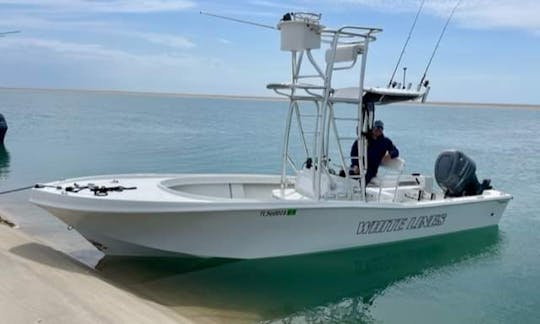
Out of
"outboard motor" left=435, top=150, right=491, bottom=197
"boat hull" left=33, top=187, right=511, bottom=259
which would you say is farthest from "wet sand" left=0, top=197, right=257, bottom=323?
"outboard motor" left=435, top=150, right=491, bottom=197

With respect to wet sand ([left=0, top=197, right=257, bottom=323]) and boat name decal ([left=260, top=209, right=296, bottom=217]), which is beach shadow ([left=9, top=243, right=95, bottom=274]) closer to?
wet sand ([left=0, top=197, right=257, bottom=323])

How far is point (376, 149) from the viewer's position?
372 inches

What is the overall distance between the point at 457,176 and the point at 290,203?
15.5ft

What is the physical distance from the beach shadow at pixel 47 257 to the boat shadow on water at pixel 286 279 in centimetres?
56

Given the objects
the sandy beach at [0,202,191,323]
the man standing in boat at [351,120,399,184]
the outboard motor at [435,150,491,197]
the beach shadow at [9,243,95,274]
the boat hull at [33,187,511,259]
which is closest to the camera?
the sandy beach at [0,202,191,323]

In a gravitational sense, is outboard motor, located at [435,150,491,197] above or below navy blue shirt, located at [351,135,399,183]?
below

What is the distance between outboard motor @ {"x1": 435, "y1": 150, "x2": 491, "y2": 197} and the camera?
10.9m

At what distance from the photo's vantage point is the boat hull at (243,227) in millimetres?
7312

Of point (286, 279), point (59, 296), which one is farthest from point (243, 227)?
point (59, 296)

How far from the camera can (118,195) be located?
7508 millimetres

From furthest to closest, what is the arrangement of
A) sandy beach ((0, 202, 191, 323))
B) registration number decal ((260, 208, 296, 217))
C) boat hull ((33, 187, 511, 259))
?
registration number decal ((260, 208, 296, 217)) < boat hull ((33, 187, 511, 259)) < sandy beach ((0, 202, 191, 323))

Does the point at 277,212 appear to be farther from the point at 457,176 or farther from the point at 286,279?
the point at 457,176

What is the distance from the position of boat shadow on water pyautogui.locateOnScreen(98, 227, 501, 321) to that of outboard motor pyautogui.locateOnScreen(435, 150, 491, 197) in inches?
59.9

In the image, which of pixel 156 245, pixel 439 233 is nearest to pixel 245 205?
pixel 156 245
